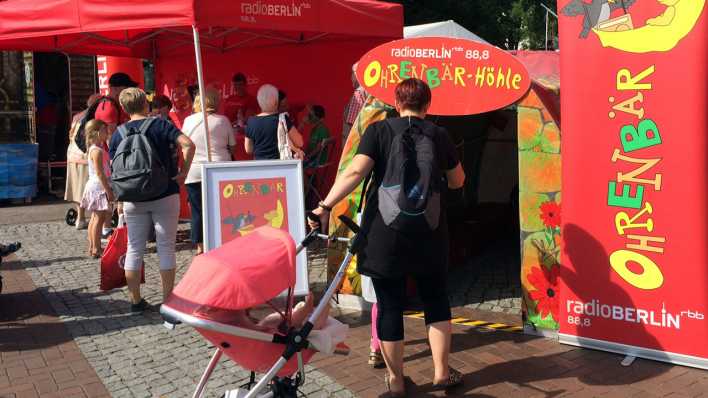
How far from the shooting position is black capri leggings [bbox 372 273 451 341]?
12.5 ft

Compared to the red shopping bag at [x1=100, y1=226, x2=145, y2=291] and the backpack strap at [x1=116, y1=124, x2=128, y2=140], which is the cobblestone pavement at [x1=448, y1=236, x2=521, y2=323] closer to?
the red shopping bag at [x1=100, y1=226, x2=145, y2=291]

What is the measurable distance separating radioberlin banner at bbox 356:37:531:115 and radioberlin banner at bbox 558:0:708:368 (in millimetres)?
373

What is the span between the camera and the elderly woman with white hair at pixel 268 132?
6.43 metres

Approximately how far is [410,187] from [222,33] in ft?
17.3

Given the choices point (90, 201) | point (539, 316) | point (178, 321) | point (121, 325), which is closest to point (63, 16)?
point (90, 201)

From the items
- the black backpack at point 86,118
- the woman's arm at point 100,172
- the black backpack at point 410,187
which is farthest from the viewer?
the black backpack at point 86,118

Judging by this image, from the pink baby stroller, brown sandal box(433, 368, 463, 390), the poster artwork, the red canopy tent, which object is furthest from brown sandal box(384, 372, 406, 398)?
the red canopy tent

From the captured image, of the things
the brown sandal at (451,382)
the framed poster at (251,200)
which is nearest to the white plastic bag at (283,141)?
the framed poster at (251,200)

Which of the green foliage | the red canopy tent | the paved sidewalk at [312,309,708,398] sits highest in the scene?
the green foliage

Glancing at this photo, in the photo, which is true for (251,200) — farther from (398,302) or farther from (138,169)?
(398,302)

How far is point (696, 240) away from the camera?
412 cm

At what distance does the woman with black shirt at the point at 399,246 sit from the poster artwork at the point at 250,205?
143 cm

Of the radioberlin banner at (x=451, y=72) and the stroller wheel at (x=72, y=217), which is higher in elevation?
the radioberlin banner at (x=451, y=72)

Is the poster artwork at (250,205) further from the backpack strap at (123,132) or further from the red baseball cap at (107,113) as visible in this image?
the red baseball cap at (107,113)
